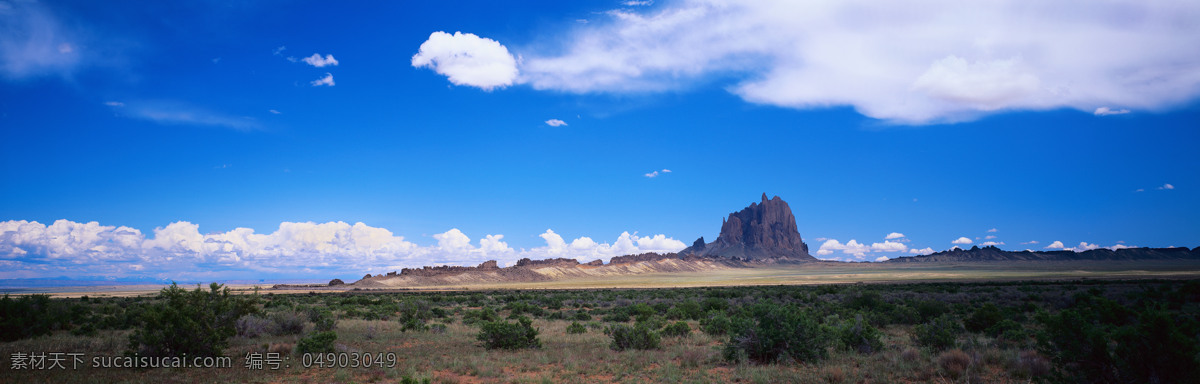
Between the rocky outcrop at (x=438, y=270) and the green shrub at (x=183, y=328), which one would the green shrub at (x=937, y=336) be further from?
the rocky outcrop at (x=438, y=270)

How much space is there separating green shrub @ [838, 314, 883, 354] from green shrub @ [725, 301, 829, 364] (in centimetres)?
94

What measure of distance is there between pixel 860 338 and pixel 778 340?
271cm

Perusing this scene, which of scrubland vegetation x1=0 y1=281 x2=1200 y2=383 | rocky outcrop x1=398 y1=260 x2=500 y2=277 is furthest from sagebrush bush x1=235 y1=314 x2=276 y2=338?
rocky outcrop x1=398 y1=260 x2=500 y2=277

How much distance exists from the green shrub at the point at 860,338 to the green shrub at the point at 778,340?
944 millimetres

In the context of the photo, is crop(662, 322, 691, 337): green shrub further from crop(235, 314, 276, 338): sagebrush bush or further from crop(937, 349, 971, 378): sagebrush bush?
crop(235, 314, 276, 338): sagebrush bush

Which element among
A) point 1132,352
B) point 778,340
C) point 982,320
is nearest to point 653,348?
point 778,340

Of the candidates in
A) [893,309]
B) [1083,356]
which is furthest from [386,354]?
[893,309]

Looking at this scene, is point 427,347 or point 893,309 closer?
point 427,347

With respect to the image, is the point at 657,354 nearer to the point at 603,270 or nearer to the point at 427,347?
the point at 427,347

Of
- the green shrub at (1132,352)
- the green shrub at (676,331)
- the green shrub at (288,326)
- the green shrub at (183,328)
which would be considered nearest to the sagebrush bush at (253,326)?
the green shrub at (288,326)

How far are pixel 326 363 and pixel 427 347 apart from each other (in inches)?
123

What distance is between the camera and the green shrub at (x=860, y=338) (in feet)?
40.9

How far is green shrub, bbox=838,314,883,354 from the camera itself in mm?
12469

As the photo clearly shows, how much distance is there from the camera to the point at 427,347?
1470 cm
